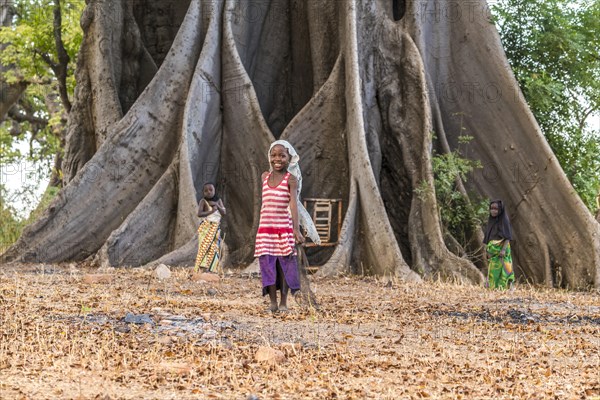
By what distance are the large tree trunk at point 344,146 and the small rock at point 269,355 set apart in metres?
6.03

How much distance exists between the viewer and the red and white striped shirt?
726 cm

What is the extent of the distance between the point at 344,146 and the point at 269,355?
7.92m

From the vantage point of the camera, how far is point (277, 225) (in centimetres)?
727

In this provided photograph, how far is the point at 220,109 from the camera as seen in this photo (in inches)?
523

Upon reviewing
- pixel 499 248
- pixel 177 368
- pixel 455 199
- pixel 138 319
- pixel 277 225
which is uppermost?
pixel 455 199

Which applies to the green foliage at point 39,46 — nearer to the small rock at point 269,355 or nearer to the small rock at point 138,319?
the small rock at point 138,319

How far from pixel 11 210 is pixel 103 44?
5.66 meters

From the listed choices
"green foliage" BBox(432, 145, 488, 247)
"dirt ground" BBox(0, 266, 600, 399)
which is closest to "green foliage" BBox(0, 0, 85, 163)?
"green foliage" BBox(432, 145, 488, 247)

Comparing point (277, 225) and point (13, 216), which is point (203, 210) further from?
point (13, 216)

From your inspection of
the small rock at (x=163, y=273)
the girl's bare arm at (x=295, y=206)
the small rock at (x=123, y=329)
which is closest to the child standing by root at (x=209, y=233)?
the small rock at (x=163, y=273)

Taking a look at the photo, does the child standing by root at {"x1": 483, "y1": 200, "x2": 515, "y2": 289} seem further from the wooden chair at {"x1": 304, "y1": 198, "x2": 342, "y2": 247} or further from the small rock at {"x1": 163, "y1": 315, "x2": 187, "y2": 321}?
the small rock at {"x1": 163, "y1": 315, "x2": 187, "y2": 321}

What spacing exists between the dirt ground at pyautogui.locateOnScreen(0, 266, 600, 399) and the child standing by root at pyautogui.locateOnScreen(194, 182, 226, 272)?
2.01m

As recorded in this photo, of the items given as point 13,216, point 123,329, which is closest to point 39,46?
point 13,216

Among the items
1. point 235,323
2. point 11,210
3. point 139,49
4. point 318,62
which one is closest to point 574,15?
point 318,62
